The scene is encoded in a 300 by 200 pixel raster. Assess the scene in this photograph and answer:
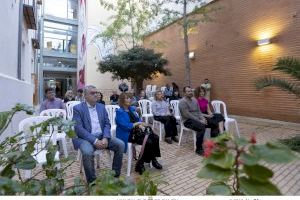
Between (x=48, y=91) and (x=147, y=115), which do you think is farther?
(x=147, y=115)

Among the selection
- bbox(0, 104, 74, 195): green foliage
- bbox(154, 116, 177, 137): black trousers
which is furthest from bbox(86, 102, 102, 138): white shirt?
bbox(154, 116, 177, 137): black trousers

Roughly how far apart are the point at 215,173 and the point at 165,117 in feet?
19.1

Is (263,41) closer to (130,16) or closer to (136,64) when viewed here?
(136,64)

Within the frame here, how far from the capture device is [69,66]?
2783cm

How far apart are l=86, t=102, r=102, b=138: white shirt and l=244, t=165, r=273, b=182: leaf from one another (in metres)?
3.43

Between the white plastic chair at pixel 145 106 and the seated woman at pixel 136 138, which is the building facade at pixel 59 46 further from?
the seated woman at pixel 136 138

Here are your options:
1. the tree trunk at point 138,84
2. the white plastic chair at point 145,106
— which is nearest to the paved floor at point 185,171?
the white plastic chair at point 145,106

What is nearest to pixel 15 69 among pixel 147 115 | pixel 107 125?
pixel 147 115

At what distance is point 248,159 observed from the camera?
2.31ft

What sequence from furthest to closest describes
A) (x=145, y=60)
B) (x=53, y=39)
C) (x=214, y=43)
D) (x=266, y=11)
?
(x=53, y=39) < (x=145, y=60) < (x=214, y=43) < (x=266, y=11)

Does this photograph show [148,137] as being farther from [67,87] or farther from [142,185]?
[67,87]

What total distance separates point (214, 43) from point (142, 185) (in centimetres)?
1154

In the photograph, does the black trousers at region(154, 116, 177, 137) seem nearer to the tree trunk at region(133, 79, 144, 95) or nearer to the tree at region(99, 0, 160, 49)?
the tree trunk at region(133, 79, 144, 95)

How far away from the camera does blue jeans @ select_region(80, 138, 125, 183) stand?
3.50 metres
